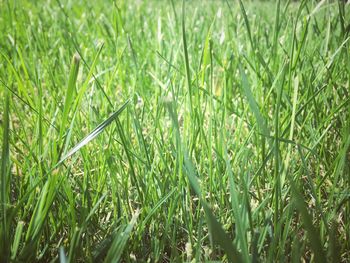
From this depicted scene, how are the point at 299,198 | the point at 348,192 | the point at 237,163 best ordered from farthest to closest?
the point at 237,163 → the point at 348,192 → the point at 299,198

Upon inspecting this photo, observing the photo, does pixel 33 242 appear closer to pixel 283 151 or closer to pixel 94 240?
pixel 94 240

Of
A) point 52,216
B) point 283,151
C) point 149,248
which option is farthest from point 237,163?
point 52,216

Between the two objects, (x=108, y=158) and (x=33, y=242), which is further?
(x=108, y=158)

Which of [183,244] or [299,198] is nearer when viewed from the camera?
[299,198]

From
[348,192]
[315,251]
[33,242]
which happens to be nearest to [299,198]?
[315,251]

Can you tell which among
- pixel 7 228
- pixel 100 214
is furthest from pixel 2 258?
pixel 100 214

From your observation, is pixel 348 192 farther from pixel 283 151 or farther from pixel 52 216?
pixel 52 216

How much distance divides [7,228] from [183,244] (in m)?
0.24

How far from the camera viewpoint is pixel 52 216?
0.37 meters

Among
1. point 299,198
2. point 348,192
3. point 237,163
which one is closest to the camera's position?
point 299,198

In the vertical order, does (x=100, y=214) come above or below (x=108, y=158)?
below

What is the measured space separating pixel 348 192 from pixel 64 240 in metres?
0.41

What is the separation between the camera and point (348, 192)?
0.35m

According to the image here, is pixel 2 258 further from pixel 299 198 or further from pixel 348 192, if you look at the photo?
pixel 348 192
